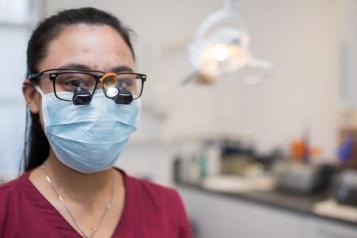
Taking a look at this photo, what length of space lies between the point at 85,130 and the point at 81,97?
8cm

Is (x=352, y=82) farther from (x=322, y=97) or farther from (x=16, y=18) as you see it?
(x=16, y=18)

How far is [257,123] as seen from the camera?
2865mm

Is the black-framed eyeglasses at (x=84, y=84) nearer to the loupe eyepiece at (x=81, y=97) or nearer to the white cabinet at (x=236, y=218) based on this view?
the loupe eyepiece at (x=81, y=97)

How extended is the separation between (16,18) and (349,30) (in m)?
1.71

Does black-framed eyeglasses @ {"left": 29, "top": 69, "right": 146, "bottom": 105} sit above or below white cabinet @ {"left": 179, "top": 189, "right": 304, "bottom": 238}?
above

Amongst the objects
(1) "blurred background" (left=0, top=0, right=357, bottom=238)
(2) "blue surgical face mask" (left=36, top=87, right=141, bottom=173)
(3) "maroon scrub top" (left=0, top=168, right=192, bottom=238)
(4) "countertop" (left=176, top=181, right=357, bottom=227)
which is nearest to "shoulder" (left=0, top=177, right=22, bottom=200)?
A: (3) "maroon scrub top" (left=0, top=168, right=192, bottom=238)

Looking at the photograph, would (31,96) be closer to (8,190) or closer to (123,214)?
(8,190)

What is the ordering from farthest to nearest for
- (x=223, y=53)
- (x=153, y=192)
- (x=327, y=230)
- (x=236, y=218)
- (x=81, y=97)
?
(x=236, y=218), (x=327, y=230), (x=223, y=53), (x=153, y=192), (x=81, y=97)

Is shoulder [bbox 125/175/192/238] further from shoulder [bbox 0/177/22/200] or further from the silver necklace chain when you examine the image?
shoulder [bbox 0/177/22/200]

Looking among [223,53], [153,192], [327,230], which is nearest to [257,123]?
[327,230]

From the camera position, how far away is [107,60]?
3.01 feet

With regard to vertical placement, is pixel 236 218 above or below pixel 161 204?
below

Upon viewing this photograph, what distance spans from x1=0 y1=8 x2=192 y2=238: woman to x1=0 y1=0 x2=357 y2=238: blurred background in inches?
29.2

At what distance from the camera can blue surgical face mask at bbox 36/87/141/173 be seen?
0.92 metres
